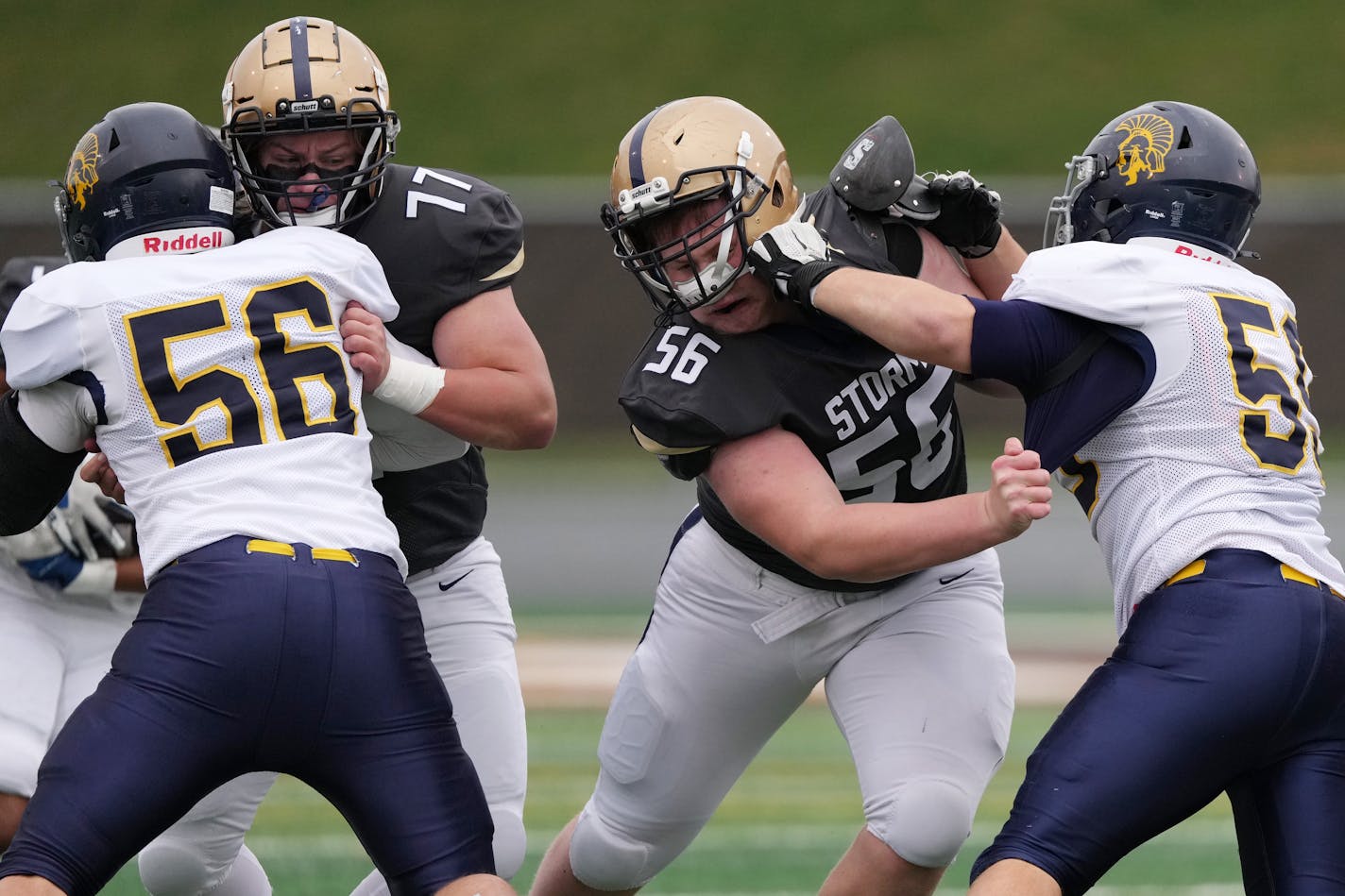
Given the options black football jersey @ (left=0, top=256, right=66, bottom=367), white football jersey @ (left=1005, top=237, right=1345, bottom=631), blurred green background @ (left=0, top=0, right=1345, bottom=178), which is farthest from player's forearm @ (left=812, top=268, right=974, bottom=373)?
blurred green background @ (left=0, top=0, right=1345, bottom=178)

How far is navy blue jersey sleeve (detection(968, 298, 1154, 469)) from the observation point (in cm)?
292

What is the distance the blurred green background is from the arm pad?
1332 cm

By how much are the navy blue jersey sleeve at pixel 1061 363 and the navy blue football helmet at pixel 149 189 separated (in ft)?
4.49

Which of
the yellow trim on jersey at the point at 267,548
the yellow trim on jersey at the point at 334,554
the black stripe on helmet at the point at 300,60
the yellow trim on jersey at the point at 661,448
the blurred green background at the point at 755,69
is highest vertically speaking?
the black stripe on helmet at the point at 300,60

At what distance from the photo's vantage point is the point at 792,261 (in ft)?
10.2

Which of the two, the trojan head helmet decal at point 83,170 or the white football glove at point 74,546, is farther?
the white football glove at point 74,546

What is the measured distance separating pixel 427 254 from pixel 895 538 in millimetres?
1095

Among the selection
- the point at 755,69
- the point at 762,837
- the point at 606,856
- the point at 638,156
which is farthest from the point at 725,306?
the point at 755,69

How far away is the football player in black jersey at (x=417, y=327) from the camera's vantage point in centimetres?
328

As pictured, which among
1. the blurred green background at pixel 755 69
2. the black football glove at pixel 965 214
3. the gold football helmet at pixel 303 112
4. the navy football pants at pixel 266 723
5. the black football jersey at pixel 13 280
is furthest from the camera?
the blurred green background at pixel 755 69

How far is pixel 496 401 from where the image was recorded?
3262 millimetres

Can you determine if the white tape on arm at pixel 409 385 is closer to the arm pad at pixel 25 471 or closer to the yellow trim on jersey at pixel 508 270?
the yellow trim on jersey at pixel 508 270

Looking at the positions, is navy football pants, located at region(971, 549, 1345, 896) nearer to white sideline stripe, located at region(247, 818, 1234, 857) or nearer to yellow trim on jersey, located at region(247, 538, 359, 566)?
yellow trim on jersey, located at region(247, 538, 359, 566)

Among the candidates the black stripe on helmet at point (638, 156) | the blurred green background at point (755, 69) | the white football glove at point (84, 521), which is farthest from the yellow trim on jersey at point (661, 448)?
the blurred green background at point (755, 69)
